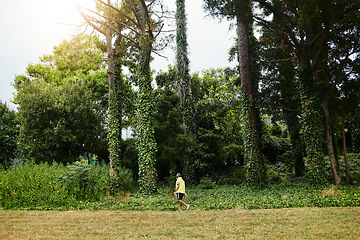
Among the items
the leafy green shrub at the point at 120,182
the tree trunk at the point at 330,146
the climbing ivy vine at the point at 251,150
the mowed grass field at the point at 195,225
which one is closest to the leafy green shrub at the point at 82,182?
the leafy green shrub at the point at 120,182

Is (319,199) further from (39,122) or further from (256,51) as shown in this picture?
(39,122)

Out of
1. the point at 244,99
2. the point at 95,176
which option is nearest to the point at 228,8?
the point at 244,99

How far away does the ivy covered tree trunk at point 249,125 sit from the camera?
1371 centimetres

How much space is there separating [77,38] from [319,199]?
12.8 m

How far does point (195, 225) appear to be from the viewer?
6703 mm

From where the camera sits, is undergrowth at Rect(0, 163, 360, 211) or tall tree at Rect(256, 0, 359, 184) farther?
tall tree at Rect(256, 0, 359, 184)

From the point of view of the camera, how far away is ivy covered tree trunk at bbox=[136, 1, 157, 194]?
1301 centimetres

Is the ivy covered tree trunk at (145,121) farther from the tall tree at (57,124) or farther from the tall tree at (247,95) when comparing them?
the tall tree at (57,124)

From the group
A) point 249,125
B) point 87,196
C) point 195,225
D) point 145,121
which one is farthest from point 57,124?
point 195,225

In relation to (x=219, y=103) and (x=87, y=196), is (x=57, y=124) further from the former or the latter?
(x=219, y=103)

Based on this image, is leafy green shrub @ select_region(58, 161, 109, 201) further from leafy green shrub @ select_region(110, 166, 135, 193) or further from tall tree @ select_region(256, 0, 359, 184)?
tall tree @ select_region(256, 0, 359, 184)

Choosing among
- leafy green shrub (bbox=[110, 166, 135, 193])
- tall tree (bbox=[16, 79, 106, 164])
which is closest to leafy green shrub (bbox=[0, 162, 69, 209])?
leafy green shrub (bbox=[110, 166, 135, 193])

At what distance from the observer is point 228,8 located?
11922mm

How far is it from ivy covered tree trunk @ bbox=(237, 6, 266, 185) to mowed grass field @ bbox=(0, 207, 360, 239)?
559cm
